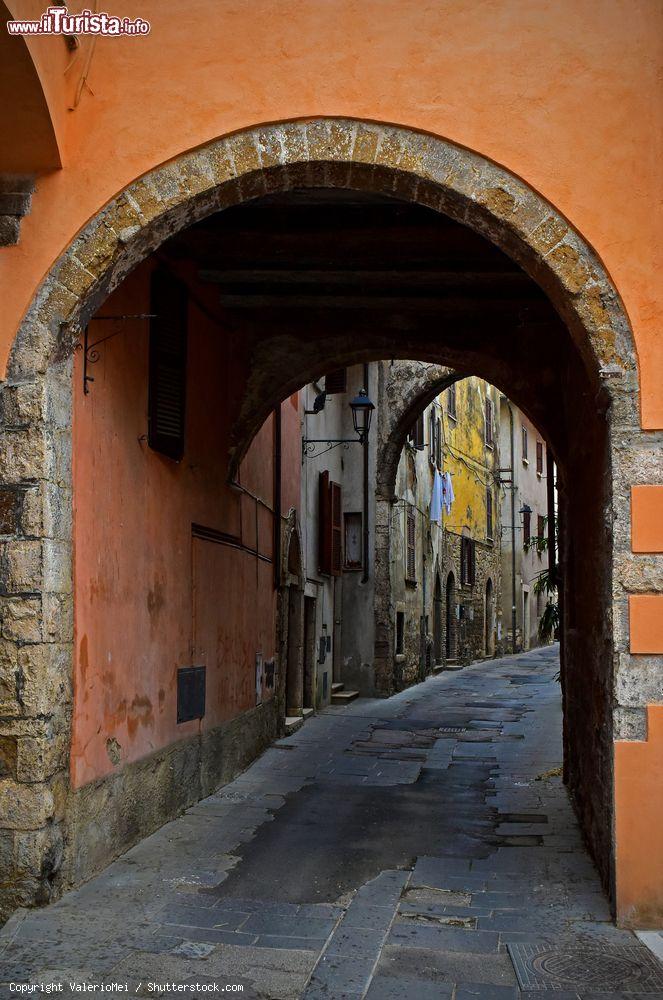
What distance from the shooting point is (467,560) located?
25.8m

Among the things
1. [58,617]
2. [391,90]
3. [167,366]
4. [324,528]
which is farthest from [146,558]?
[324,528]

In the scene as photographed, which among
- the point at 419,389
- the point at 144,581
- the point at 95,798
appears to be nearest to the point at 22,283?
the point at 144,581

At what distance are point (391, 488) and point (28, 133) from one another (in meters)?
12.3

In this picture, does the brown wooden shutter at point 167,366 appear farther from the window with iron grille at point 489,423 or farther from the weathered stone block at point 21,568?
the window with iron grille at point 489,423

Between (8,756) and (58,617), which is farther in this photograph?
(58,617)

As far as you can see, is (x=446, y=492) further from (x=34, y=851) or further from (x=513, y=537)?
(x=34, y=851)

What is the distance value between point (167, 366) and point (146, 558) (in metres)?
1.37

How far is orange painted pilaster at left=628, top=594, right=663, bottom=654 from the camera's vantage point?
15.7ft

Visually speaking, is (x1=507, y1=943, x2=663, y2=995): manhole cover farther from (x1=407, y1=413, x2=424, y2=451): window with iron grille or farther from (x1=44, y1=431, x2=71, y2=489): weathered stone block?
(x1=407, y1=413, x2=424, y2=451): window with iron grille

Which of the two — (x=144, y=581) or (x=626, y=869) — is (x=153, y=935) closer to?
(x=626, y=869)

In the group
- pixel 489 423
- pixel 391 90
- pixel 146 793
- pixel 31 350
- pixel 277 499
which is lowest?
pixel 146 793

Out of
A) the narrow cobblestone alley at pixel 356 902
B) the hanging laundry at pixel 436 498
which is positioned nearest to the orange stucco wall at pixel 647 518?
the narrow cobblestone alley at pixel 356 902

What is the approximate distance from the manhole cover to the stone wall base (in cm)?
219

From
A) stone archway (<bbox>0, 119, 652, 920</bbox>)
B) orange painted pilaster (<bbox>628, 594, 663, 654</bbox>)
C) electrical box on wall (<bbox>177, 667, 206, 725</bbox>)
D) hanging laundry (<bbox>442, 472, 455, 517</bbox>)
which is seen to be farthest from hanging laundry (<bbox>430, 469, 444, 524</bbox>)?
orange painted pilaster (<bbox>628, 594, 663, 654</bbox>)
